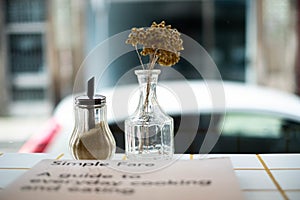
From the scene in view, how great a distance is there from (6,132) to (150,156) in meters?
3.28

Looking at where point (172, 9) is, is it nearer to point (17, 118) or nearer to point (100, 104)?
point (17, 118)

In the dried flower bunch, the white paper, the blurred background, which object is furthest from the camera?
the blurred background

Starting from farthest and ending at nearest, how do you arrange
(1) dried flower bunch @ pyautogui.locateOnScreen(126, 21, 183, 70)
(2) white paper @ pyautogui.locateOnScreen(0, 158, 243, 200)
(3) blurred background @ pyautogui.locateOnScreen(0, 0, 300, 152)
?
(3) blurred background @ pyautogui.locateOnScreen(0, 0, 300, 152) → (1) dried flower bunch @ pyautogui.locateOnScreen(126, 21, 183, 70) → (2) white paper @ pyautogui.locateOnScreen(0, 158, 243, 200)

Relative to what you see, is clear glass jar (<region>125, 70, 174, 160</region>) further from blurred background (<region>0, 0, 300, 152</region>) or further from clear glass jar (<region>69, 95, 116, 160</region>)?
blurred background (<region>0, 0, 300, 152</region>)

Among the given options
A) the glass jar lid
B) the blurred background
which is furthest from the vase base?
the blurred background

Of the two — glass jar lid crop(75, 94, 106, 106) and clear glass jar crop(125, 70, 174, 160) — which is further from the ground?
glass jar lid crop(75, 94, 106, 106)

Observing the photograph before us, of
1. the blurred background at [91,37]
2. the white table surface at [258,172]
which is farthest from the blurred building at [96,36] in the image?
the white table surface at [258,172]

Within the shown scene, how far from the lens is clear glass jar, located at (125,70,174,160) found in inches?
29.6

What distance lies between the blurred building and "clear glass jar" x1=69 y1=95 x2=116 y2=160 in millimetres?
3396

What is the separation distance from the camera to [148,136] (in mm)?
753

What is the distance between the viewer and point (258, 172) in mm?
679

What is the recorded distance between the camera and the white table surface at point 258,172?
59 cm

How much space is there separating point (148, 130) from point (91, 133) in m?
0.09

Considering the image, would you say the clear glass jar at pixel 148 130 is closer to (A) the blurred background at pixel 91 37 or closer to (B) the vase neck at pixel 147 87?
(B) the vase neck at pixel 147 87
